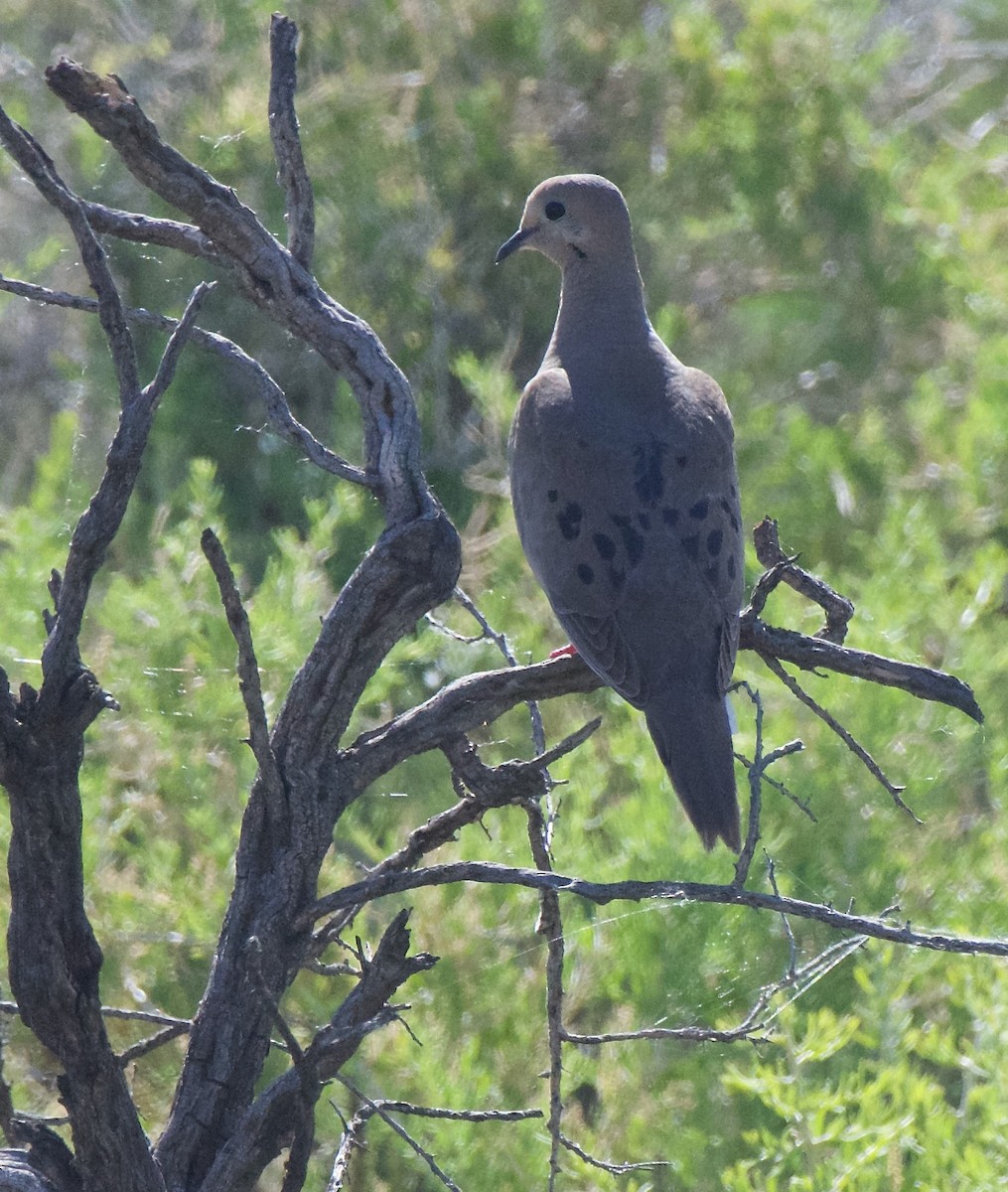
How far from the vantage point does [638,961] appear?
3.10 meters

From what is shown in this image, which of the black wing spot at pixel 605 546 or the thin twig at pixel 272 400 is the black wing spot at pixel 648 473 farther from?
the thin twig at pixel 272 400

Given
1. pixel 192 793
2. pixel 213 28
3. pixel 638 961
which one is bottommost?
pixel 638 961

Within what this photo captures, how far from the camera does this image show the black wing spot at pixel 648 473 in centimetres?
266

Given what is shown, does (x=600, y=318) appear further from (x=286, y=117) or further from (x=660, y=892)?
(x=660, y=892)

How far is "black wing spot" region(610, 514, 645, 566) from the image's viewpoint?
262cm

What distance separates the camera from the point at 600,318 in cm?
317

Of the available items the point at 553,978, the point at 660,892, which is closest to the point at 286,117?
the point at 660,892

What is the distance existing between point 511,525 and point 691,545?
2011 millimetres

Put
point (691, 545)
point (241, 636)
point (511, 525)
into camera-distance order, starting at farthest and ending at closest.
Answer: point (511, 525)
point (691, 545)
point (241, 636)

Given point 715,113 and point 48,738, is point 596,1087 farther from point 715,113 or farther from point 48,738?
point 715,113

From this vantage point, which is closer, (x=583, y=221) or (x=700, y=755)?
(x=700, y=755)

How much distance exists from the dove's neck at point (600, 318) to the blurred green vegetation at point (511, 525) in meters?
0.75

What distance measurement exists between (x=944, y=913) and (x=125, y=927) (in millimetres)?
1933

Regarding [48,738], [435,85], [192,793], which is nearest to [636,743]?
[192,793]
